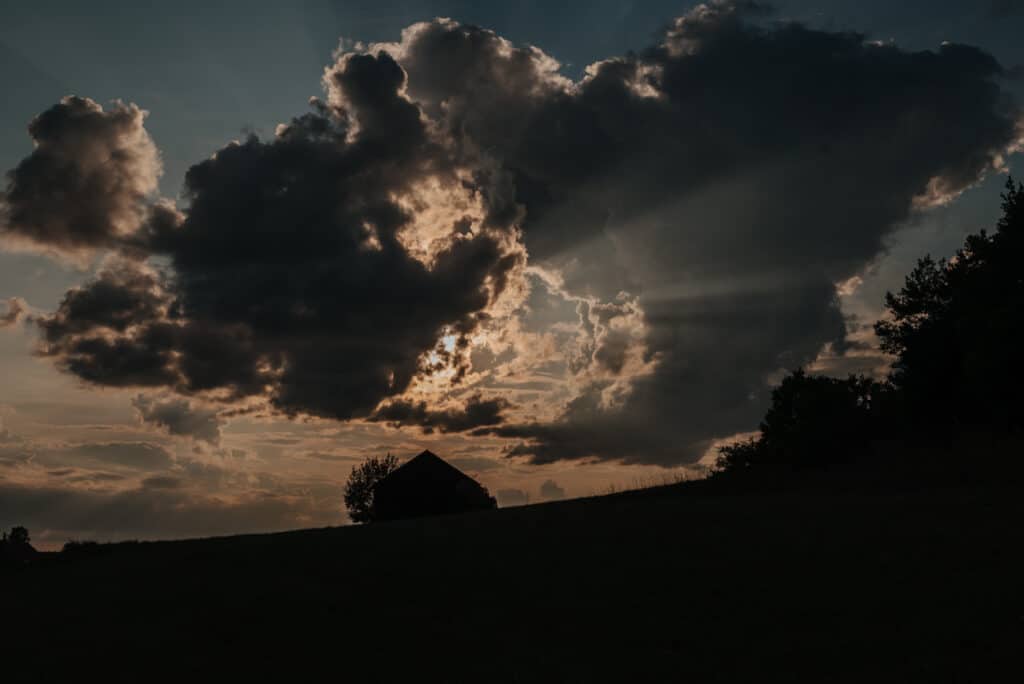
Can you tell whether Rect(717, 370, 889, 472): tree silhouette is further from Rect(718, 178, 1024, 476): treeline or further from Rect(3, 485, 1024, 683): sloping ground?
Rect(3, 485, 1024, 683): sloping ground

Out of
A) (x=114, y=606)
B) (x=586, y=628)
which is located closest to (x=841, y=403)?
(x=586, y=628)

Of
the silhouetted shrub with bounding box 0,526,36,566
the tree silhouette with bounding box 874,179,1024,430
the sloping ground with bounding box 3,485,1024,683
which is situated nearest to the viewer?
the sloping ground with bounding box 3,485,1024,683

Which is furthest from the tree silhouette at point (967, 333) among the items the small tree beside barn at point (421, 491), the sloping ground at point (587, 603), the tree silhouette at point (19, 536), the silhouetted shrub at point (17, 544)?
the tree silhouette at point (19, 536)

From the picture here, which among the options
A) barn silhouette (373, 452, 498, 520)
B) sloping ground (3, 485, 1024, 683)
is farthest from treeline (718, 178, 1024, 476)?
barn silhouette (373, 452, 498, 520)

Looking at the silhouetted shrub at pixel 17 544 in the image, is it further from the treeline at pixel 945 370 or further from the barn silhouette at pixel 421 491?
the treeline at pixel 945 370

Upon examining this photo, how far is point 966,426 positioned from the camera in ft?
150

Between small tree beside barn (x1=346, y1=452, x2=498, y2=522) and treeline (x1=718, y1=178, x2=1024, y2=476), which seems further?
small tree beside barn (x1=346, y1=452, x2=498, y2=522)

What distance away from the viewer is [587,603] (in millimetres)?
20094

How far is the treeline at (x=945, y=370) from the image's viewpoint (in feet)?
134

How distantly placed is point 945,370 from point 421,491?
133 feet

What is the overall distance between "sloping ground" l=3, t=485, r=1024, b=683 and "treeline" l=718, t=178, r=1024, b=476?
40.8ft

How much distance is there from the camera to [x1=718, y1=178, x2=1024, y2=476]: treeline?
4088cm

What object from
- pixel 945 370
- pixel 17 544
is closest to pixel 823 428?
pixel 945 370

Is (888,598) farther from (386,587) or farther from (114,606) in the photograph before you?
(114,606)
